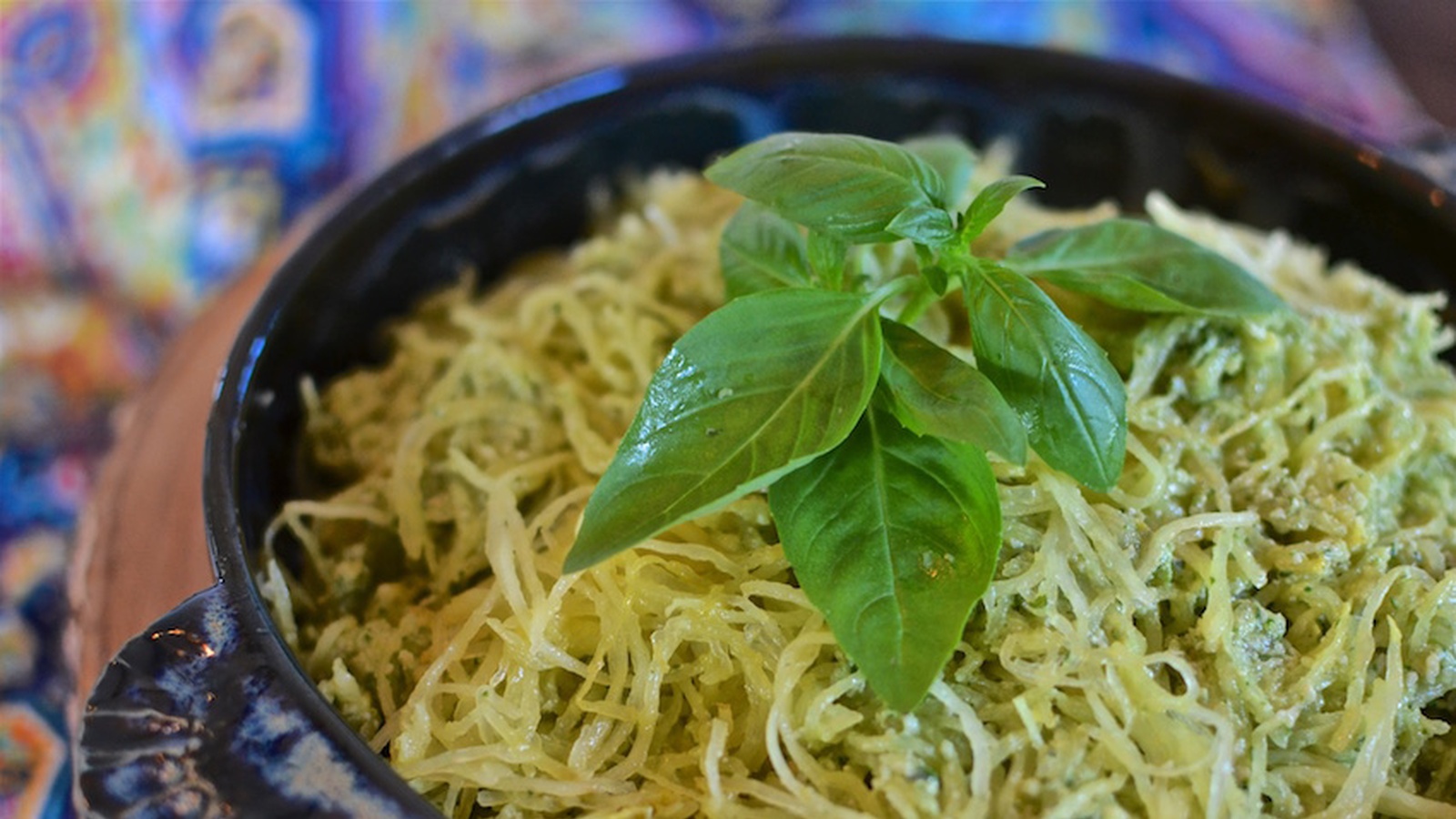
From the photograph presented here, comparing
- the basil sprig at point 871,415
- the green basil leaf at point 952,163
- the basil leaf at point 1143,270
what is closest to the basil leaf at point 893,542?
the basil sprig at point 871,415

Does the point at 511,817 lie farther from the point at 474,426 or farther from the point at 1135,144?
the point at 1135,144

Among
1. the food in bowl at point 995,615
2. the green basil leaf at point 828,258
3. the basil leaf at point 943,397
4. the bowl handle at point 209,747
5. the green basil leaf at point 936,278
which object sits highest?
the green basil leaf at point 828,258

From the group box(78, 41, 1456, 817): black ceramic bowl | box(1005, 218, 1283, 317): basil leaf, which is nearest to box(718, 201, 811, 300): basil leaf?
box(1005, 218, 1283, 317): basil leaf

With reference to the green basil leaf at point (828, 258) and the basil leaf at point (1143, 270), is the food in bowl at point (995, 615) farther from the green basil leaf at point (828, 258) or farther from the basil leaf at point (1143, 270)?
the green basil leaf at point (828, 258)

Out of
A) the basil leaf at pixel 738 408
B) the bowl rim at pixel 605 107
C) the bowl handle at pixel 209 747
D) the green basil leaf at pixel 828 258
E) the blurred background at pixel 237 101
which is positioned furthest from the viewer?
the blurred background at pixel 237 101

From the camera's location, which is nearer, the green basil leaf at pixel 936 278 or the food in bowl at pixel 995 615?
the food in bowl at pixel 995 615

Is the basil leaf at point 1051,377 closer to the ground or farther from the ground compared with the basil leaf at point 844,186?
closer to the ground

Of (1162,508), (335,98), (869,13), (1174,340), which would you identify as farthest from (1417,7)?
(335,98)

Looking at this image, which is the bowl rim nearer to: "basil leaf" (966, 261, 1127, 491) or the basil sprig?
the basil sprig
